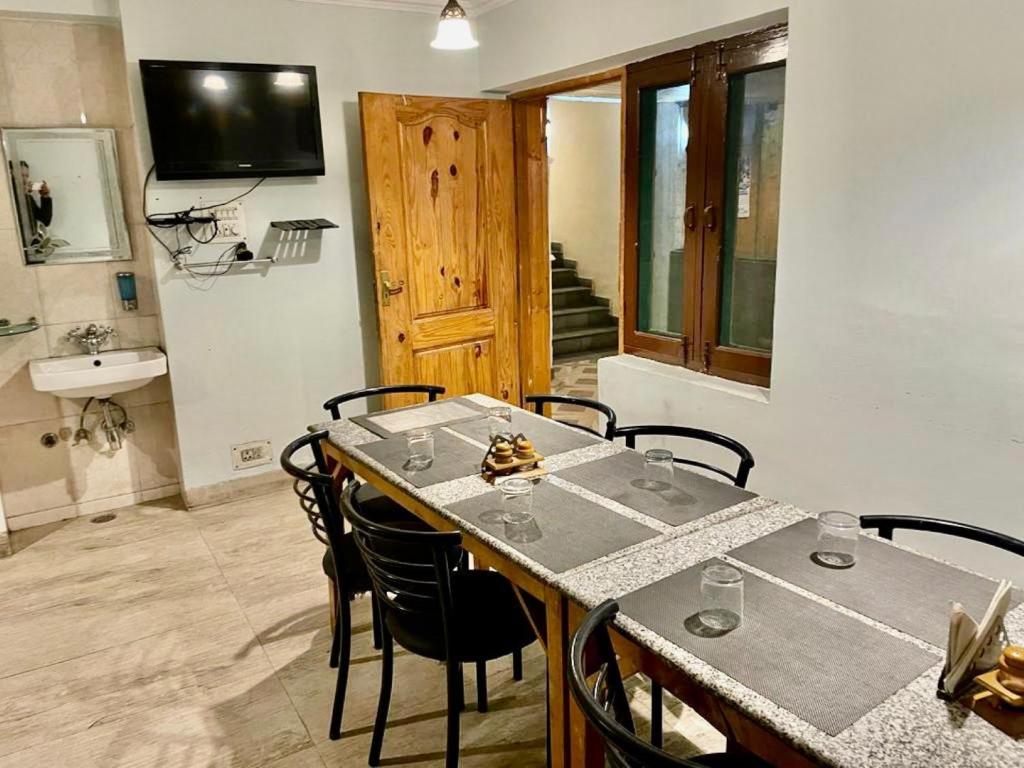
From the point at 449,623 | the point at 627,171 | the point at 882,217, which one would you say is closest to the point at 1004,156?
the point at 882,217

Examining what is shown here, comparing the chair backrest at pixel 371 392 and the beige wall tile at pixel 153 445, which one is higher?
the chair backrest at pixel 371 392

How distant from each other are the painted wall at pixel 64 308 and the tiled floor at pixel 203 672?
0.37 meters

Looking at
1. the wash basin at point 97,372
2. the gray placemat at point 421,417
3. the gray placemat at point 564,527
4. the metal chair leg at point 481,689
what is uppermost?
the wash basin at point 97,372

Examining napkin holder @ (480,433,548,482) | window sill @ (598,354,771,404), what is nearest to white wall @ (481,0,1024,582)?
window sill @ (598,354,771,404)

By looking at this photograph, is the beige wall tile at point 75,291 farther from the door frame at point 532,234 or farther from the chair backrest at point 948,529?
the chair backrest at point 948,529

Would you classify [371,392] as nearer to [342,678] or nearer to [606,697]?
[342,678]

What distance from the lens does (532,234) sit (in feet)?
15.2

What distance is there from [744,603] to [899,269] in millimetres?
1530

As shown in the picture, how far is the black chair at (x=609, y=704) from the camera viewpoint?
1044 millimetres

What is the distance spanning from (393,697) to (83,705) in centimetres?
101

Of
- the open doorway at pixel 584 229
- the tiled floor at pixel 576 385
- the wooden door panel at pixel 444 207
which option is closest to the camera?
the wooden door panel at pixel 444 207

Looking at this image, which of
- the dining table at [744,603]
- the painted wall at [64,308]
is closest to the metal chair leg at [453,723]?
the dining table at [744,603]

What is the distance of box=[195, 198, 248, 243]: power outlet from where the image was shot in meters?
3.76

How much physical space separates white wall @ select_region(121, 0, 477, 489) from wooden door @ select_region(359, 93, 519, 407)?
0.79 ft
